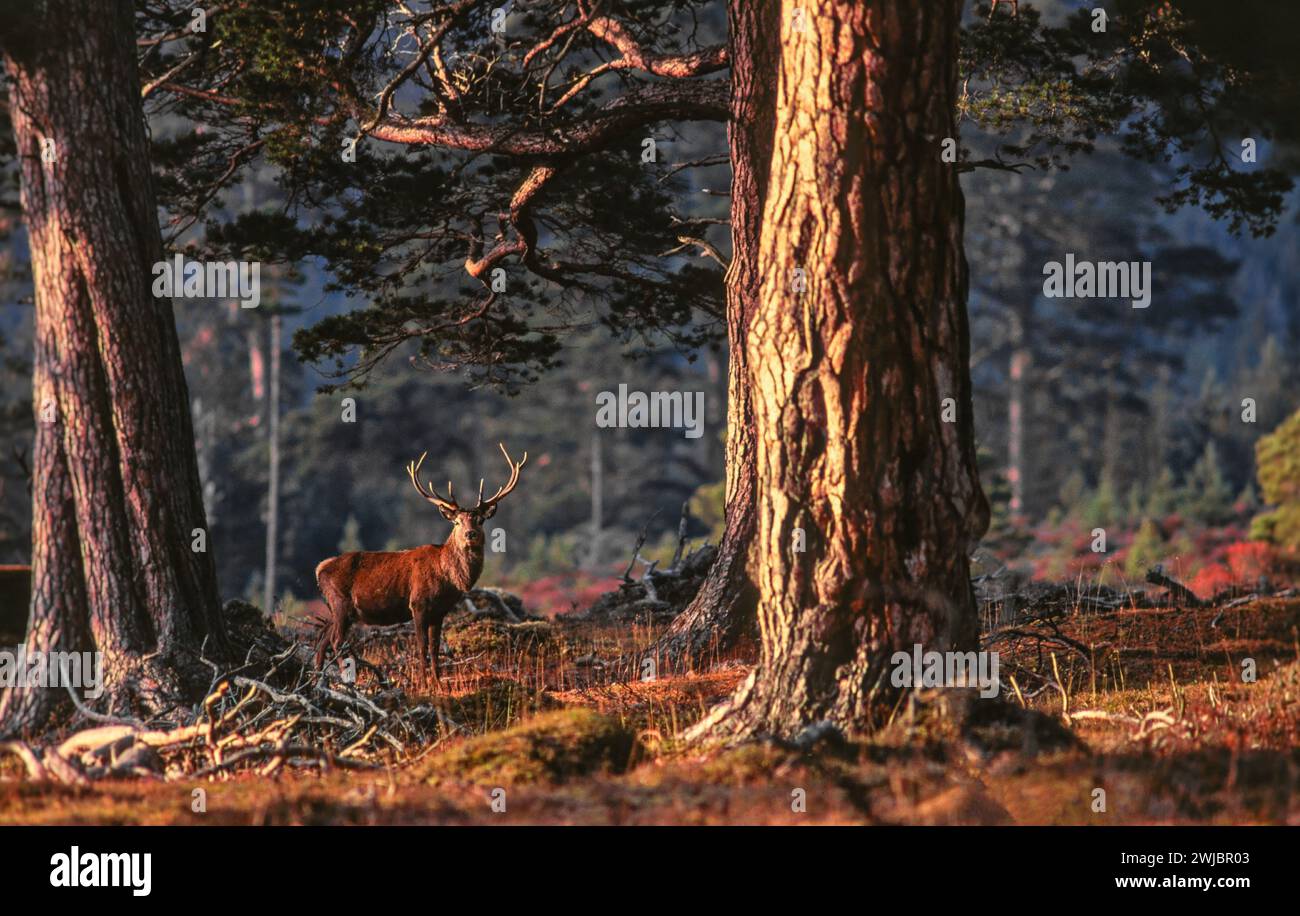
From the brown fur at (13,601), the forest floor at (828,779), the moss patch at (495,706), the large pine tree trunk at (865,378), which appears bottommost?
the moss patch at (495,706)

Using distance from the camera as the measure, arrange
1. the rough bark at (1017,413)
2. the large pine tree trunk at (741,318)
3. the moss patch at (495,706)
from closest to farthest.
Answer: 1. the moss patch at (495,706)
2. the large pine tree trunk at (741,318)
3. the rough bark at (1017,413)

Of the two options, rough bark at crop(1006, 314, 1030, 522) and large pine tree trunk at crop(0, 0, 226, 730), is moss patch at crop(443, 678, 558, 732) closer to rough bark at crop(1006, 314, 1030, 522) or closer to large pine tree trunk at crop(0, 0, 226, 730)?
large pine tree trunk at crop(0, 0, 226, 730)

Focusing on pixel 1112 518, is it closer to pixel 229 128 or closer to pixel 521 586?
pixel 521 586

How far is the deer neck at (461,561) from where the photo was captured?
1159 cm

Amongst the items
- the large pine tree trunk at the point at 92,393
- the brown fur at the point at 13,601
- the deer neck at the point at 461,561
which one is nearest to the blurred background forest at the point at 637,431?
the brown fur at the point at 13,601

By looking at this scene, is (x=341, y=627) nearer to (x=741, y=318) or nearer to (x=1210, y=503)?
(x=741, y=318)

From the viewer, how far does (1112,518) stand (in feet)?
130

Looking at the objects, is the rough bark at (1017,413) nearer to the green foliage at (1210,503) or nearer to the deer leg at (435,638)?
the green foliage at (1210,503)

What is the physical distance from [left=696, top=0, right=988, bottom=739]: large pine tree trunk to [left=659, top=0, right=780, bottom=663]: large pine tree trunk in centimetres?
388

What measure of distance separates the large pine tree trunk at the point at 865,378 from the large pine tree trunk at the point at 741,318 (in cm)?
388

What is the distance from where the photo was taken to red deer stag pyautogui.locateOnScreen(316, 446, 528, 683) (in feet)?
38.3

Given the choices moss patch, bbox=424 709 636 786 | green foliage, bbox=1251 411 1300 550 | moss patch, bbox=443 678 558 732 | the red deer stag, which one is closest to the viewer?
moss patch, bbox=424 709 636 786

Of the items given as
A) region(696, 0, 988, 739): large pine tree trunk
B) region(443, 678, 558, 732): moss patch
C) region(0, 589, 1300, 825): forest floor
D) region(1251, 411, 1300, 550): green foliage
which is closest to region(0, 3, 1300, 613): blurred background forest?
region(1251, 411, 1300, 550): green foliage
